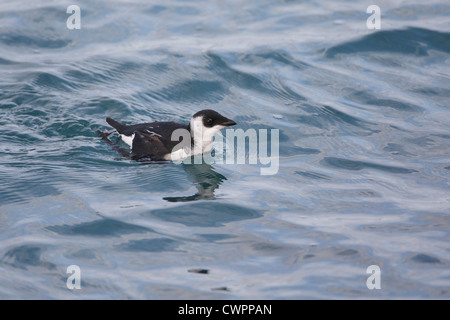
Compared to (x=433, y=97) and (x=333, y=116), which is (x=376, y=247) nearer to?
(x=333, y=116)

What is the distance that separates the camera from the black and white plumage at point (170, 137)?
27.5 feet

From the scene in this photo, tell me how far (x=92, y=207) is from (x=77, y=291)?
66.3 inches

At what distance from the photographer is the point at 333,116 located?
32.4 feet

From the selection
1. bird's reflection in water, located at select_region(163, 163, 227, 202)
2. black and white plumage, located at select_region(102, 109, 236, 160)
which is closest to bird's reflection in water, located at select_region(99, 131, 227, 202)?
bird's reflection in water, located at select_region(163, 163, 227, 202)

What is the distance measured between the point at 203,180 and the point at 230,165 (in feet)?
2.17

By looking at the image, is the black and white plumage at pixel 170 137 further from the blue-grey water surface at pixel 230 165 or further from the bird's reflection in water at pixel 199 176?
the blue-grey water surface at pixel 230 165

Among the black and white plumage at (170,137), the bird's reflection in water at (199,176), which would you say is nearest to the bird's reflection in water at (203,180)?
the bird's reflection in water at (199,176)

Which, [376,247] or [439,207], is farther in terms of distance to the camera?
[439,207]

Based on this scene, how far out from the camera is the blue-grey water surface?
5891 mm

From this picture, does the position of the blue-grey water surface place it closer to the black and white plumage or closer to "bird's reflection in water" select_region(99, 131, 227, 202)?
"bird's reflection in water" select_region(99, 131, 227, 202)

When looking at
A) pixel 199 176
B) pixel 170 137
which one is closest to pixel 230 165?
pixel 199 176

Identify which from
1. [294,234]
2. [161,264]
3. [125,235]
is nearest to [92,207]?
[125,235]

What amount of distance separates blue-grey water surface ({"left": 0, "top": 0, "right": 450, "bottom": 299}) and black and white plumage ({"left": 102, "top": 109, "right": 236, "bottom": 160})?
0.23 m

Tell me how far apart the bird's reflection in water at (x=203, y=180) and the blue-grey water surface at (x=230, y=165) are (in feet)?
0.12
